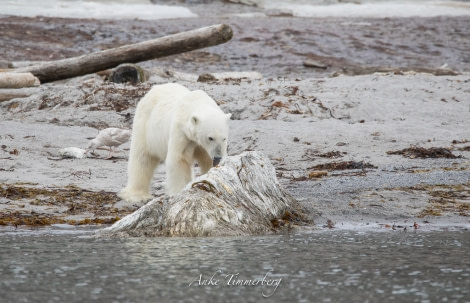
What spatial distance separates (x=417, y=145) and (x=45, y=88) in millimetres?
6966

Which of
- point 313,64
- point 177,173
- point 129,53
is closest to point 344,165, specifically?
point 177,173

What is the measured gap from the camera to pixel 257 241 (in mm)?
6234

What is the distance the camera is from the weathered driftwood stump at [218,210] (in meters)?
6.43

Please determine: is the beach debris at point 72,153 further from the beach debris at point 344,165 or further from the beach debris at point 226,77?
the beach debris at point 226,77

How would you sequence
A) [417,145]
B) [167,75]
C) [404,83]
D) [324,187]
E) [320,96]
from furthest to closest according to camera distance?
[167,75] → [404,83] → [320,96] → [417,145] → [324,187]

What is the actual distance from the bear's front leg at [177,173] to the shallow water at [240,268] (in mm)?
1092

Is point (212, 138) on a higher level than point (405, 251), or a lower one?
higher

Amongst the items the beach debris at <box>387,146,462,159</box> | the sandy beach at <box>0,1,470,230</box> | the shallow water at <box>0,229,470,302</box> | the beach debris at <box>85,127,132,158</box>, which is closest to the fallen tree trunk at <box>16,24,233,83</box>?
the sandy beach at <box>0,1,470,230</box>

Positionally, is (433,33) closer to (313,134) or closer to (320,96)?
(320,96)

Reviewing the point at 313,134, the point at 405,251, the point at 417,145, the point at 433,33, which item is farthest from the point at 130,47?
the point at 433,33

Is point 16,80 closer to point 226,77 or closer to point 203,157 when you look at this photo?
point 226,77

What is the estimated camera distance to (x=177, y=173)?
7.39m

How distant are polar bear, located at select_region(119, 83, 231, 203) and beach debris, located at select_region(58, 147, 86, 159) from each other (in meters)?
2.11

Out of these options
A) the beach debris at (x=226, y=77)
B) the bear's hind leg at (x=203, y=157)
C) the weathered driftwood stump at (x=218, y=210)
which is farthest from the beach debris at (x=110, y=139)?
the beach debris at (x=226, y=77)
